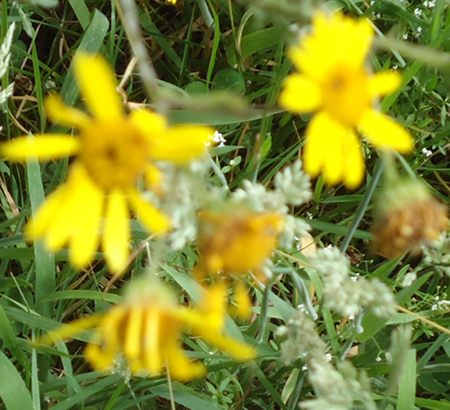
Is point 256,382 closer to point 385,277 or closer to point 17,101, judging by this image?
point 385,277

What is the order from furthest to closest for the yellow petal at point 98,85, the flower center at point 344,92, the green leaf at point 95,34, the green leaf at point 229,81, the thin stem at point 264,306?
the green leaf at point 229,81 < the green leaf at point 95,34 < the thin stem at point 264,306 < the flower center at point 344,92 < the yellow petal at point 98,85

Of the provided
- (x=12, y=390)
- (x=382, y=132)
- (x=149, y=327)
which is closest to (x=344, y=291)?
(x=382, y=132)

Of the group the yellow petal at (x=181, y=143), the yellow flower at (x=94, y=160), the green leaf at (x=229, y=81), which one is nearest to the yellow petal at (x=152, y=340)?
the yellow flower at (x=94, y=160)

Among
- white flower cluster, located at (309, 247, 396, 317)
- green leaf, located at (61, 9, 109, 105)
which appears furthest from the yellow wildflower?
green leaf, located at (61, 9, 109, 105)

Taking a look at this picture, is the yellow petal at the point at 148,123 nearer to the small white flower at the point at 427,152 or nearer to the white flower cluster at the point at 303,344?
the white flower cluster at the point at 303,344

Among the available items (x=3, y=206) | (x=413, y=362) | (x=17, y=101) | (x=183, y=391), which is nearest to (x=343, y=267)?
(x=413, y=362)

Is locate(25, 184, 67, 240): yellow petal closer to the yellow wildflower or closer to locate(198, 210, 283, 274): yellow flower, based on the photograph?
locate(198, 210, 283, 274): yellow flower
